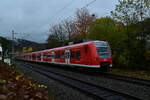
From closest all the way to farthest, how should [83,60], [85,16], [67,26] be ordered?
[83,60]
[85,16]
[67,26]

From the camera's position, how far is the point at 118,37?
2180cm

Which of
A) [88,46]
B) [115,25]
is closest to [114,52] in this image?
[115,25]

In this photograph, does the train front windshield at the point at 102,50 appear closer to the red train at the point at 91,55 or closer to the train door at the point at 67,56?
the red train at the point at 91,55

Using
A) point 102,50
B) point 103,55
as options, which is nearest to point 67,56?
point 102,50

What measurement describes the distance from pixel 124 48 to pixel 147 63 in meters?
2.84

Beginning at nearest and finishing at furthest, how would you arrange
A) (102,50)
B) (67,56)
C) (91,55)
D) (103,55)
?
(91,55) → (103,55) → (102,50) → (67,56)

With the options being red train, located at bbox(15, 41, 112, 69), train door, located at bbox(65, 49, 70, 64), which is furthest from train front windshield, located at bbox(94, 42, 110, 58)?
train door, located at bbox(65, 49, 70, 64)

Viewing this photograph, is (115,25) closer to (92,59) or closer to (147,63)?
(147,63)

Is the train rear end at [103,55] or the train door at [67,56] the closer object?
the train rear end at [103,55]

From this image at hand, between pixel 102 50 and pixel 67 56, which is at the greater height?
pixel 102 50

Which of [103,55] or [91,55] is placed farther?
[103,55]

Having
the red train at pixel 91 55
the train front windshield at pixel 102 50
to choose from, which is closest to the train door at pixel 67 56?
the red train at pixel 91 55

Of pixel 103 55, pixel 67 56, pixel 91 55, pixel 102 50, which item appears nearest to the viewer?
pixel 91 55

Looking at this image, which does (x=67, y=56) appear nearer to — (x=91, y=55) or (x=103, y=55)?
(x=91, y=55)
